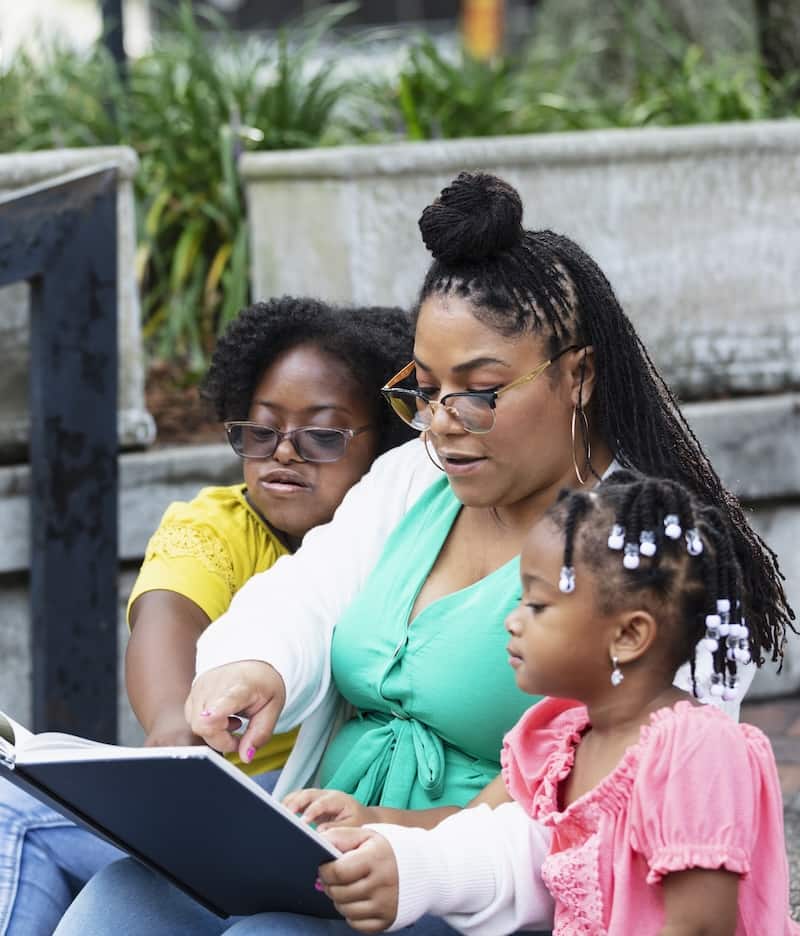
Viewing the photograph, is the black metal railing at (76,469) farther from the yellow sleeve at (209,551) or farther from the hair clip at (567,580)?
the hair clip at (567,580)

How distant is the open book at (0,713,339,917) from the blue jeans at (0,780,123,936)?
30 cm

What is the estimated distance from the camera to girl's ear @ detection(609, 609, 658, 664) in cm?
192

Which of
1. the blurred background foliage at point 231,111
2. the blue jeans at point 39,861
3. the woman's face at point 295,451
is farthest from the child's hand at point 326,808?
the blurred background foliage at point 231,111

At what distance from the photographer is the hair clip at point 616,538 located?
191cm

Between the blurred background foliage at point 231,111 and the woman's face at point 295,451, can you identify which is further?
the blurred background foliage at point 231,111

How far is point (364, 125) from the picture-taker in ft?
19.1

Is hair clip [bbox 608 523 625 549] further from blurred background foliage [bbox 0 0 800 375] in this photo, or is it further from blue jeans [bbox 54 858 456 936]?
blurred background foliage [bbox 0 0 800 375]

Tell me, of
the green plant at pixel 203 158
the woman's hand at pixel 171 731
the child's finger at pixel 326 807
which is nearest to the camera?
the child's finger at pixel 326 807

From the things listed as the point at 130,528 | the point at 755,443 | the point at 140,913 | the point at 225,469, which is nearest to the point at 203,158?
the point at 225,469

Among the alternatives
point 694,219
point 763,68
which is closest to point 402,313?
point 694,219

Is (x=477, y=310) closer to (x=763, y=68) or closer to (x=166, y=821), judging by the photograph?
(x=166, y=821)

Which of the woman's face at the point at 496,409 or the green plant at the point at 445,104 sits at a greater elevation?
the green plant at the point at 445,104

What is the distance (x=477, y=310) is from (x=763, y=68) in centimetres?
419

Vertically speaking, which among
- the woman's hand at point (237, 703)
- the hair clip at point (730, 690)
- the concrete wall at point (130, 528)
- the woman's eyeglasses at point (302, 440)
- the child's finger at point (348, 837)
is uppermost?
the woman's eyeglasses at point (302, 440)
